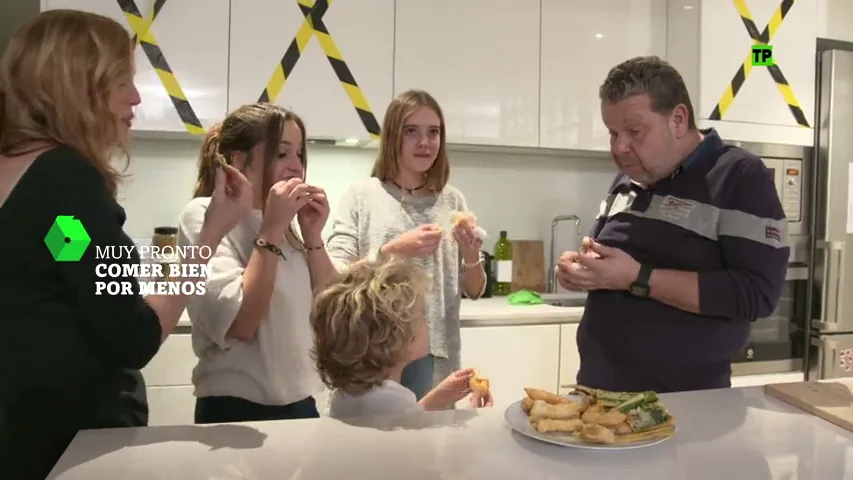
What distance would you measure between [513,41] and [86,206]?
2.17 metres

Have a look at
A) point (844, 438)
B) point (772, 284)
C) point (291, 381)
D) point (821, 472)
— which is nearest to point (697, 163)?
point (772, 284)

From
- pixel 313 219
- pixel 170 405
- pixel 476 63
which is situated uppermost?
pixel 476 63

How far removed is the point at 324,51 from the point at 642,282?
5.39ft

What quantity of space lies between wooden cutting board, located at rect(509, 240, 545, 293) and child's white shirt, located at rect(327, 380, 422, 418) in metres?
1.96

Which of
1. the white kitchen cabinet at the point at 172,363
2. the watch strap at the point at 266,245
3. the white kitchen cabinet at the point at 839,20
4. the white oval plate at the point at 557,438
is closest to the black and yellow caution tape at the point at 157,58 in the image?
the white kitchen cabinet at the point at 172,363

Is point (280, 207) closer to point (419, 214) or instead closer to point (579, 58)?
point (419, 214)

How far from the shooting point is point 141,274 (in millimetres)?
1133

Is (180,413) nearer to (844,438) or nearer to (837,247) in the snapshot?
(844,438)

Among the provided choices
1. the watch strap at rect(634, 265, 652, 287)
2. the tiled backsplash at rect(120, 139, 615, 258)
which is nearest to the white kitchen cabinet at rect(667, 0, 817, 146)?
the tiled backsplash at rect(120, 139, 615, 258)

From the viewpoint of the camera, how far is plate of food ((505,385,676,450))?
3.16 feet

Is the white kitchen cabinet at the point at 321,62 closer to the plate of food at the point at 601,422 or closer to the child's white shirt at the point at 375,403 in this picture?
the child's white shirt at the point at 375,403

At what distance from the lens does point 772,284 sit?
1360mm

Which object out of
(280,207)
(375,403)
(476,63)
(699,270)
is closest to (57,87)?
(280,207)

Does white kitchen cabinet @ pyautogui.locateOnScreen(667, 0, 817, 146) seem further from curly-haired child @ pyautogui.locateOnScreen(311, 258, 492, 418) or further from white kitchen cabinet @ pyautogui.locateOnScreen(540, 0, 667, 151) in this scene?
curly-haired child @ pyautogui.locateOnScreen(311, 258, 492, 418)
